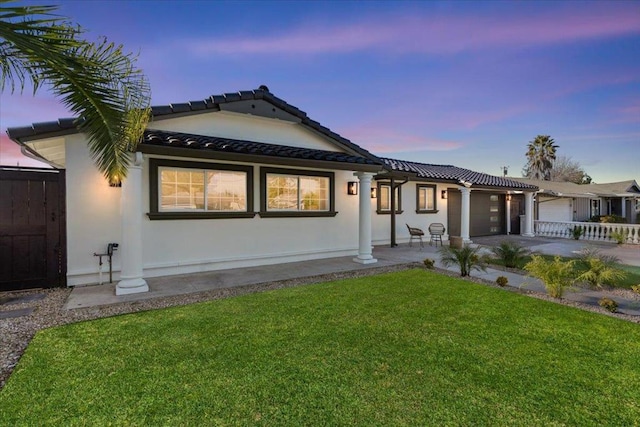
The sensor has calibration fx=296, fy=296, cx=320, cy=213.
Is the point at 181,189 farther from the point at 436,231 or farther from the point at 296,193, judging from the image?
the point at 436,231

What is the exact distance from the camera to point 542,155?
43312mm

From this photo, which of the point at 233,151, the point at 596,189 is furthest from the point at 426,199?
the point at 596,189

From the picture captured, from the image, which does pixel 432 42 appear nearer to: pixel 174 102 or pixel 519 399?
pixel 174 102

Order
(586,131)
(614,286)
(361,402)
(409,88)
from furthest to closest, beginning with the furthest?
(586,131)
(409,88)
(614,286)
(361,402)

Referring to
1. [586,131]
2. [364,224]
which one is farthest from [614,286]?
[586,131]

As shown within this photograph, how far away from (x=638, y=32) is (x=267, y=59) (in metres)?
13.5

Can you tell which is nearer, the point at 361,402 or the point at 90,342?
the point at 361,402

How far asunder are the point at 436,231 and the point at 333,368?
1165 cm

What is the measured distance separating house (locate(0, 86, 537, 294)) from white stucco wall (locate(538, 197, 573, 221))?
16.2 metres

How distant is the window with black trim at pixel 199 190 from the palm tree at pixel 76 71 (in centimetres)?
236

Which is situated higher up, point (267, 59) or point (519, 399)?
point (267, 59)

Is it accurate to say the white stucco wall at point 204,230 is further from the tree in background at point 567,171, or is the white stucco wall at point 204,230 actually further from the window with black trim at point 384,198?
the tree in background at point 567,171

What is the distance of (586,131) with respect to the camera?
60.5 feet

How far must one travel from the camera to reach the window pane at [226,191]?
27.0 ft
